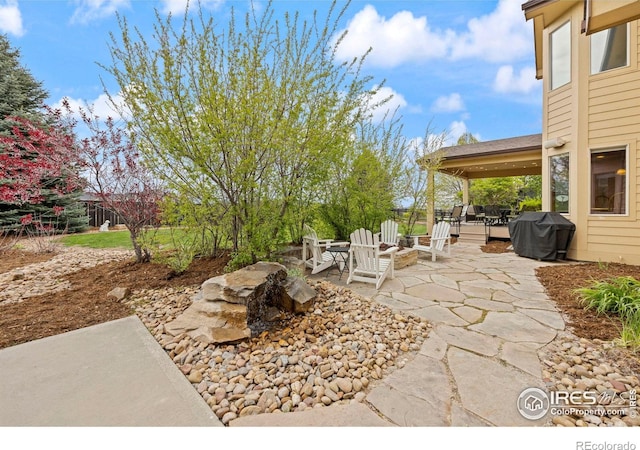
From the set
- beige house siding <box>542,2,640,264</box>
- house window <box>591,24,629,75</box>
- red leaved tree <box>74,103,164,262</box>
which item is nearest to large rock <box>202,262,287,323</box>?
red leaved tree <box>74,103,164,262</box>

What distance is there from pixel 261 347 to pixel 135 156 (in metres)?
3.79

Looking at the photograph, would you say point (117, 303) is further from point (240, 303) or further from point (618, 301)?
point (618, 301)

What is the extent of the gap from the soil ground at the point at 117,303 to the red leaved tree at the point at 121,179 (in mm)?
699

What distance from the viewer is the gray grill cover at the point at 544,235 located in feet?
18.3

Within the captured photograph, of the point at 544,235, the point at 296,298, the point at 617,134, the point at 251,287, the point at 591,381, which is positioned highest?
the point at 617,134

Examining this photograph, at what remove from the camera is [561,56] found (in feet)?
19.5

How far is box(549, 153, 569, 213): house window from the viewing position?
593 cm

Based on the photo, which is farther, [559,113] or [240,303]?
[559,113]

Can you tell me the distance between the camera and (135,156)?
4246mm

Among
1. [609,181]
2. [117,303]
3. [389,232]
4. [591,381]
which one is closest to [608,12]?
[591,381]

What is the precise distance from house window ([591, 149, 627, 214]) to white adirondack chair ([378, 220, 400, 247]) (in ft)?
12.9

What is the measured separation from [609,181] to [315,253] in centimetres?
604

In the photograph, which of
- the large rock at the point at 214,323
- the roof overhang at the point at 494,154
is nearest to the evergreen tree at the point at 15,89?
the large rock at the point at 214,323
